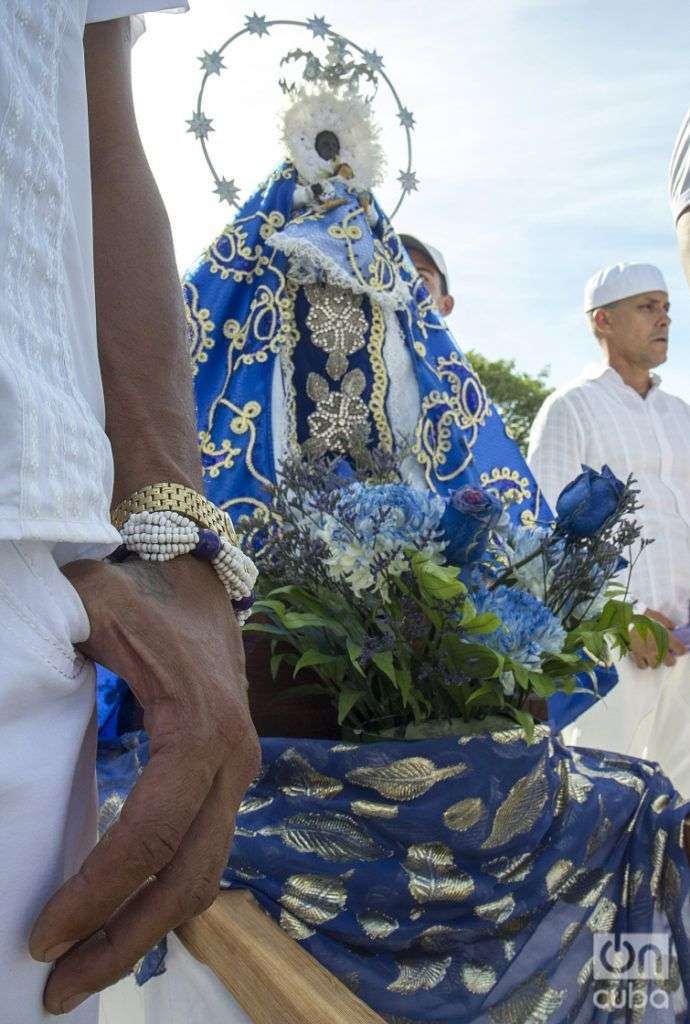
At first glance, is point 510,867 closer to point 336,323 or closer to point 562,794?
point 562,794

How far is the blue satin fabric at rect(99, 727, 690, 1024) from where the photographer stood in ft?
3.71

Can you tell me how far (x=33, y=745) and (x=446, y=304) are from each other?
3.45 m

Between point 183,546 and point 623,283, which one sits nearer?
point 183,546

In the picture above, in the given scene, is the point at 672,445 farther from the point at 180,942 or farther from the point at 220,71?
the point at 180,942

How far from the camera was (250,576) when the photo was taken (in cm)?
64

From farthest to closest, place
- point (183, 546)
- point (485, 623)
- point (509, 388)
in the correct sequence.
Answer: point (509, 388) < point (485, 623) < point (183, 546)

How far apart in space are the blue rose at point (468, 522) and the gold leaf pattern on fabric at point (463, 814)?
0.27 metres

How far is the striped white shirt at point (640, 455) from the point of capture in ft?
10.6

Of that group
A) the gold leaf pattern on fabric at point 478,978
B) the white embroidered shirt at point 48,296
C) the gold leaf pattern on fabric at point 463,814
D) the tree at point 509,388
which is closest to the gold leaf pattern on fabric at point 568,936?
the gold leaf pattern on fabric at point 478,978

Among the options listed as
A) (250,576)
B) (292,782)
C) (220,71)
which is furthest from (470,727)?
(220,71)

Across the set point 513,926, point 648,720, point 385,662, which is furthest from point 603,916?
point 648,720

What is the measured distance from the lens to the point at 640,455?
11.2 ft

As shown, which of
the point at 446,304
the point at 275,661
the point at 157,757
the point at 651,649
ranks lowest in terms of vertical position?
the point at 651,649

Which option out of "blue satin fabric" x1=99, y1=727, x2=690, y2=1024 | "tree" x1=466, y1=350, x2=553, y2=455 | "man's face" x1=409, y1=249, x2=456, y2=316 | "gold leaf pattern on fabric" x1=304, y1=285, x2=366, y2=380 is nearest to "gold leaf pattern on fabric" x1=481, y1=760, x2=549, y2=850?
"blue satin fabric" x1=99, y1=727, x2=690, y2=1024
